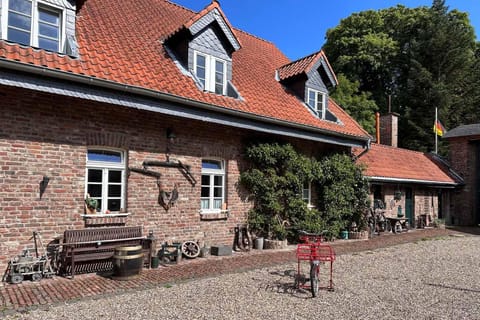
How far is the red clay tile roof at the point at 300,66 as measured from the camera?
14.3 metres

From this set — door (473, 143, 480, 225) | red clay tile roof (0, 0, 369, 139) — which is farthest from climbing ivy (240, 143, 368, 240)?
door (473, 143, 480, 225)

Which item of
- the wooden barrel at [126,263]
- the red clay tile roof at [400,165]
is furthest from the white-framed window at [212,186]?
the red clay tile roof at [400,165]

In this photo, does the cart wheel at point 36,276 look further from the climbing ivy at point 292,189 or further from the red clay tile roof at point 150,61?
the climbing ivy at point 292,189

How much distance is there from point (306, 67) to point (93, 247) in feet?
32.2

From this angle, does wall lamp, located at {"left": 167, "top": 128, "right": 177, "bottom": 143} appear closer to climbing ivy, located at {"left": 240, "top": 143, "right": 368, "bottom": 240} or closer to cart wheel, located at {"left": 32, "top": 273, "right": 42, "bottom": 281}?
climbing ivy, located at {"left": 240, "top": 143, "right": 368, "bottom": 240}

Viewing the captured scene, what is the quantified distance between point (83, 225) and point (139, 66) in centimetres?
406

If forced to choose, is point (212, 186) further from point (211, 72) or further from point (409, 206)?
point (409, 206)

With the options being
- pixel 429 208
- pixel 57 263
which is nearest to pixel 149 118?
pixel 57 263

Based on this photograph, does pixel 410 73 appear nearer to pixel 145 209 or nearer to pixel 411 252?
pixel 411 252

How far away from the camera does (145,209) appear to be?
369 inches

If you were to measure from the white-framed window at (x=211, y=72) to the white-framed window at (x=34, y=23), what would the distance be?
12.5 ft

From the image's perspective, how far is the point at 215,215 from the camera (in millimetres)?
10898

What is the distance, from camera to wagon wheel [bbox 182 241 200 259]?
9805 millimetres

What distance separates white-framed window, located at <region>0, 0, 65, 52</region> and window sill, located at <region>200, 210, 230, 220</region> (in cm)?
544
